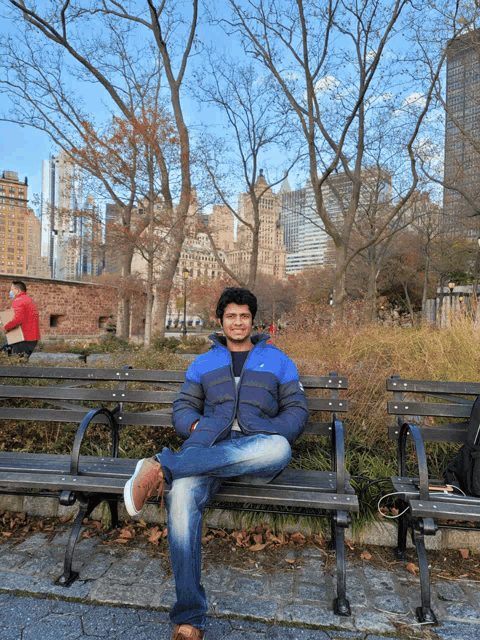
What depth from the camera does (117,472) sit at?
2814 mm

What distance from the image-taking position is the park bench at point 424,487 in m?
2.36

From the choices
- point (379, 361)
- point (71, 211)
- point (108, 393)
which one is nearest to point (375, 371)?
point (379, 361)

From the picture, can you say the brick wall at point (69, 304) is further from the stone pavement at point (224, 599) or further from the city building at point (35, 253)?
the stone pavement at point (224, 599)

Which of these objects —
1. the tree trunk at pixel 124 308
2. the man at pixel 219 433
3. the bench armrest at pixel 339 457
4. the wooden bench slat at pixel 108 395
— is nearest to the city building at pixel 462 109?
the man at pixel 219 433

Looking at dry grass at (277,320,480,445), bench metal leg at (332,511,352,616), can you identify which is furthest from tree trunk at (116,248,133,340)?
bench metal leg at (332,511,352,616)

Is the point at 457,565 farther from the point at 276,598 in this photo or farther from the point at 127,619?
the point at 127,619

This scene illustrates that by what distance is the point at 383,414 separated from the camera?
3.99 meters

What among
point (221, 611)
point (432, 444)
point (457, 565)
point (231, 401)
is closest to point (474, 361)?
point (432, 444)

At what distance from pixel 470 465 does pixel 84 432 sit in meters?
2.20

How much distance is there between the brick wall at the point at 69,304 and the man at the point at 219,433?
63.0ft

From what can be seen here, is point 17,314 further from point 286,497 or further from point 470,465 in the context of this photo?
point 470,465

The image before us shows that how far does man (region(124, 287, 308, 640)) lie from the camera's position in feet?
7.11

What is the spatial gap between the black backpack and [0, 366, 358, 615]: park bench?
67 cm

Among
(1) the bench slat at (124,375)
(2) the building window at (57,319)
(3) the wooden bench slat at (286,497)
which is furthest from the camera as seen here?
(2) the building window at (57,319)
